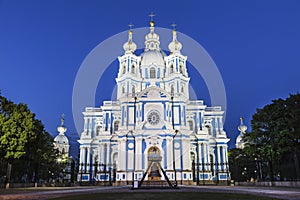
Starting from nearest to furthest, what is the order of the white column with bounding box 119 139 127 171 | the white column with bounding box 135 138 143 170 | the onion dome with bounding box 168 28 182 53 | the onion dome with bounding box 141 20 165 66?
the white column with bounding box 135 138 143 170 < the white column with bounding box 119 139 127 171 < the onion dome with bounding box 141 20 165 66 < the onion dome with bounding box 168 28 182 53

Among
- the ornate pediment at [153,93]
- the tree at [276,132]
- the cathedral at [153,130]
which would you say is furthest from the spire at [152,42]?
the tree at [276,132]

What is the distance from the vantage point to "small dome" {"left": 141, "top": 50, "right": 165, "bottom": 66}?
48.9m

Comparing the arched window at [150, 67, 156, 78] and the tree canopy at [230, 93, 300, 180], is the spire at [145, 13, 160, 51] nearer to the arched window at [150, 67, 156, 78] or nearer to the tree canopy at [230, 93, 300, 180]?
the arched window at [150, 67, 156, 78]

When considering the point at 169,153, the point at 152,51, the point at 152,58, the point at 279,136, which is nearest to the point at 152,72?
the point at 152,58

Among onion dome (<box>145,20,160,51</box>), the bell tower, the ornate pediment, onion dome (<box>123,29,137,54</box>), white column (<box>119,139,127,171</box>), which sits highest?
onion dome (<box>145,20,160,51</box>)

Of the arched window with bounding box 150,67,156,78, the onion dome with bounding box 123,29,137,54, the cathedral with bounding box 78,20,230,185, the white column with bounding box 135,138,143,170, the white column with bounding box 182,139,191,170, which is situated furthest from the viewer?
the onion dome with bounding box 123,29,137,54

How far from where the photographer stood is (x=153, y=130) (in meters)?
37.5

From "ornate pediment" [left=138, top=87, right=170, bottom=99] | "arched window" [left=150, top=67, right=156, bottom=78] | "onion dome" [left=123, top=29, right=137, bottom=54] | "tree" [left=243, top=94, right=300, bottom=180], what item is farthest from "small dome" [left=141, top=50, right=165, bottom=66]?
"tree" [left=243, top=94, right=300, bottom=180]

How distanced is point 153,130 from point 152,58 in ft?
54.8

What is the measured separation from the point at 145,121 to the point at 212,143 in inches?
546

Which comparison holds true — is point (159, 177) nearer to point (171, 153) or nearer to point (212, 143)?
point (171, 153)

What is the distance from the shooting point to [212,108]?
1907 inches

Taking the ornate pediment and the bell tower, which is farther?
the bell tower

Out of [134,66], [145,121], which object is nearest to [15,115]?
[145,121]
